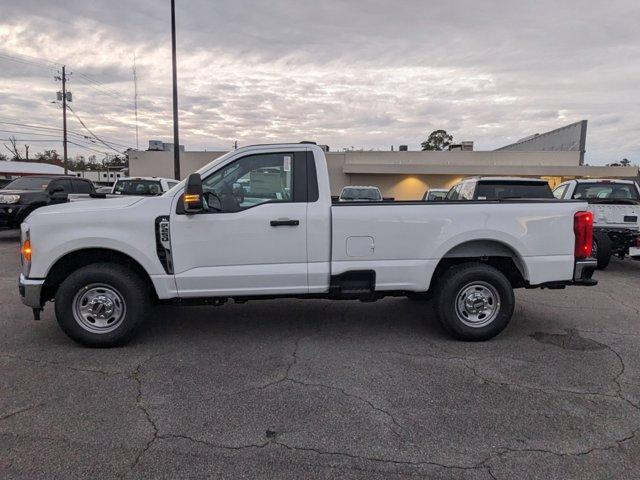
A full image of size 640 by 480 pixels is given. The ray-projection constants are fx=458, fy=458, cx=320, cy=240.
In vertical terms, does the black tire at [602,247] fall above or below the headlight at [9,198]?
below

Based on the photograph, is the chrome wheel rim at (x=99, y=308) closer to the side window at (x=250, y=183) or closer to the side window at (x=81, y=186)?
the side window at (x=250, y=183)

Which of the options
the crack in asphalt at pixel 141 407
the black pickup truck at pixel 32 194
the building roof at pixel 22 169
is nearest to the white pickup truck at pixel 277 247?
the crack in asphalt at pixel 141 407

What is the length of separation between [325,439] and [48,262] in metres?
3.20

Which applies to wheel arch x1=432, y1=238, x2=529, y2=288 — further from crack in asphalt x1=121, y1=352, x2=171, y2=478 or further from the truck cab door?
crack in asphalt x1=121, y1=352, x2=171, y2=478

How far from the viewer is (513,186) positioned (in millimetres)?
8875

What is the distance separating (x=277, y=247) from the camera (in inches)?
180

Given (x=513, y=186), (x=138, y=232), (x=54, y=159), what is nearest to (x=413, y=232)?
(x=138, y=232)

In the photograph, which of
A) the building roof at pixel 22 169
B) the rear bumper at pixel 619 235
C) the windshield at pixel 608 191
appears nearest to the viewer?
the rear bumper at pixel 619 235

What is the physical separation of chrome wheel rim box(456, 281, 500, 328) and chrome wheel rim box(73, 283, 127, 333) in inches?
137

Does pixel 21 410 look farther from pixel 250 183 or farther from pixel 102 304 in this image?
pixel 250 183

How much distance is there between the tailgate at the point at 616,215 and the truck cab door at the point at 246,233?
743 cm

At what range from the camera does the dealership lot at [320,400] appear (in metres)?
2.80

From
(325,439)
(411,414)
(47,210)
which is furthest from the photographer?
(47,210)

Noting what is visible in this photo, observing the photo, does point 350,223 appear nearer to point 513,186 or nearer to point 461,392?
point 461,392
